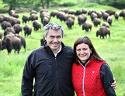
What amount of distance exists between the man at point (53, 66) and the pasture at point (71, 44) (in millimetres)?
7118

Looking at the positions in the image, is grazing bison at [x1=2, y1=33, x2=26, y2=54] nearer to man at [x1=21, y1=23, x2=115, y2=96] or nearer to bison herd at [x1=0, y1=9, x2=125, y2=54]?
bison herd at [x1=0, y1=9, x2=125, y2=54]

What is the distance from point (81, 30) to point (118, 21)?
12.5m

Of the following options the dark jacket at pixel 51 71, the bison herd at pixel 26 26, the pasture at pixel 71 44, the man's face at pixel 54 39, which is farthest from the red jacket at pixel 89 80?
the bison herd at pixel 26 26

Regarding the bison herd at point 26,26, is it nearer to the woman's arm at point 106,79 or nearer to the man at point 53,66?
the man at point 53,66

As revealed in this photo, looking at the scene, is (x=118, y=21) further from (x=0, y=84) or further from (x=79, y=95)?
(x=79, y=95)

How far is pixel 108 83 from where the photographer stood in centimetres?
667

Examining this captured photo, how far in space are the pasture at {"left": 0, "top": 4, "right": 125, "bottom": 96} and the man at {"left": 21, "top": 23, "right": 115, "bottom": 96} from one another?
712 centimetres

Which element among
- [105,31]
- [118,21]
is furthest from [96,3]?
[105,31]

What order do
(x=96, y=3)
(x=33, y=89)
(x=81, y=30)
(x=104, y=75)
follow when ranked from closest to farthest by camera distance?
1. (x=104, y=75)
2. (x=33, y=89)
3. (x=81, y=30)
4. (x=96, y=3)

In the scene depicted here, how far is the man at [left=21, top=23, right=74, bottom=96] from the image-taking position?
267 inches

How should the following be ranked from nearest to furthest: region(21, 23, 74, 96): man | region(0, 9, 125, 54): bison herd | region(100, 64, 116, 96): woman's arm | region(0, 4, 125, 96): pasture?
region(100, 64, 116, 96): woman's arm, region(21, 23, 74, 96): man, region(0, 4, 125, 96): pasture, region(0, 9, 125, 54): bison herd

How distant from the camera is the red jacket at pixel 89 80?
6.67 metres

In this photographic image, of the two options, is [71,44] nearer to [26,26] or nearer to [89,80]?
[26,26]

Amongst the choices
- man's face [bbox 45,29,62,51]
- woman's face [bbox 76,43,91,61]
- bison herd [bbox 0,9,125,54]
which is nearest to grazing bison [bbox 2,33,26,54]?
bison herd [bbox 0,9,125,54]
